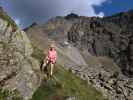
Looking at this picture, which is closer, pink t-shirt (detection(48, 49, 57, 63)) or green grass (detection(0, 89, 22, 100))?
green grass (detection(0, 89, 22, 100))

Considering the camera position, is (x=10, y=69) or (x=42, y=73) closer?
(x=10, y=69)

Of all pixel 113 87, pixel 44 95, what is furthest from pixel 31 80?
pixel 113 87

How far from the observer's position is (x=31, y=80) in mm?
30047

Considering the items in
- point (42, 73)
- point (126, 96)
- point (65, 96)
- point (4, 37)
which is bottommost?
point (126, 96)

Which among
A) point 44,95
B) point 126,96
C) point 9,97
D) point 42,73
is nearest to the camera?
point 9,97

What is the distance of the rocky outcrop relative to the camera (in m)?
28.5

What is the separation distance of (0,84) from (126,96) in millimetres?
42384

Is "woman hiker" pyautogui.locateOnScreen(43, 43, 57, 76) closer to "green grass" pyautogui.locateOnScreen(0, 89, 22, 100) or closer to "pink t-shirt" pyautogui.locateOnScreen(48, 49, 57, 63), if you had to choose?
"pink t-shirt" pyautogui.locateOnScreen(48, 49, 57, 63)

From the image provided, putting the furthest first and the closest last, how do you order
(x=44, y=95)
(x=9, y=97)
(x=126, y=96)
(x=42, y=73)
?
(x=126, y=96), (x=42, y=73), (x=44, y=95), (x=9, y=97)

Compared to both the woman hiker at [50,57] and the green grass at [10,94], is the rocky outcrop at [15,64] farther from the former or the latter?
the woman hiker at [50,57]

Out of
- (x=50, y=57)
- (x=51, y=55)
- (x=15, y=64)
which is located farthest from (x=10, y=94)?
(x=51, y=55)

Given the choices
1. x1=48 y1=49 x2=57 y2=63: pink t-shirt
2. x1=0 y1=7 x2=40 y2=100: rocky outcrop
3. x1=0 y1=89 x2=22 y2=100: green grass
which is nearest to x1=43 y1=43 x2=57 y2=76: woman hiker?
x1=48 y1=49 x2=57 y2=63: pink t-shirt

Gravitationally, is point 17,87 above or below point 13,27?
below

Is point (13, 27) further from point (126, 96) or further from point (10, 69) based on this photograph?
point (126, 96)
